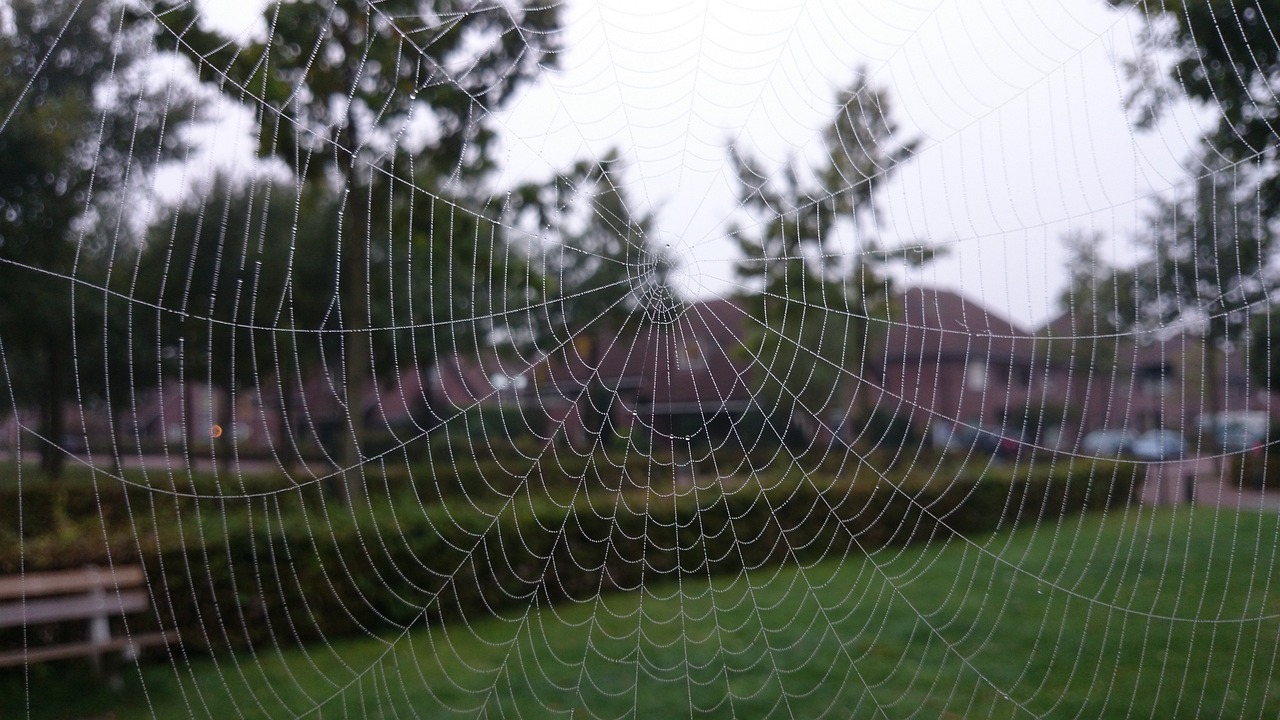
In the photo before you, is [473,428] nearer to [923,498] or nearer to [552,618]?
[923,498]

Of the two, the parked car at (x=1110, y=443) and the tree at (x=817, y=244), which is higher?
the tree at (x=817, y=244)

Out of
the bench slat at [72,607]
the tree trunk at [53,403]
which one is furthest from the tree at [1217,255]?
the tree trunk at [53,403]

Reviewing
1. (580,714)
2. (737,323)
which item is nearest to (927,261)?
(580,714)

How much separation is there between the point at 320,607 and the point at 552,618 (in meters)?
1.54

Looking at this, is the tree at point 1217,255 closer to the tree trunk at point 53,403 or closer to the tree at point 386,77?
the tree at point 386,77

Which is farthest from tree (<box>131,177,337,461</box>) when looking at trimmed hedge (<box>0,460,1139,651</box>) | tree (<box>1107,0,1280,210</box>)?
tree (<box>1107,0,1280,210</box>)

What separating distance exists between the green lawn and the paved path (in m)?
0.22

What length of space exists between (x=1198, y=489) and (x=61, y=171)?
13.3m

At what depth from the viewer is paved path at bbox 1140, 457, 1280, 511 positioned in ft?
16.1

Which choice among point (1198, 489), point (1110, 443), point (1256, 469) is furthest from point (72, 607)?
point (1110, 443)

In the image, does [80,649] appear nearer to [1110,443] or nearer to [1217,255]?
[1217,255]

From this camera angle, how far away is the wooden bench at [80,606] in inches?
221

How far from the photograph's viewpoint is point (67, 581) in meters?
5.84

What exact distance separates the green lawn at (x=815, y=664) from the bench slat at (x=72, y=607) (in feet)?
1.25
